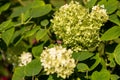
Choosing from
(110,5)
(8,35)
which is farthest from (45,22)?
(110,5)

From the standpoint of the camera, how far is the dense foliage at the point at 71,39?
1.23 m

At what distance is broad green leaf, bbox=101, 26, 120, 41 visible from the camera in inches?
51.9

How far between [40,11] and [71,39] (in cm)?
26

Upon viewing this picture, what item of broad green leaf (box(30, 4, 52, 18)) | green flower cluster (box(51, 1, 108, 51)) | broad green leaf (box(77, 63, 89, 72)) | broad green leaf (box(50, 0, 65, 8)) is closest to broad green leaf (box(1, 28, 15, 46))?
broad green leaf (box(30, 4, 52, 18))

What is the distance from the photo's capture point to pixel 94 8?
1.37 m

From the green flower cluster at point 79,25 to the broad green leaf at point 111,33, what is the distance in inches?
1.2

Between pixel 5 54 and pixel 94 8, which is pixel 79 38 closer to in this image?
pixel 94 8

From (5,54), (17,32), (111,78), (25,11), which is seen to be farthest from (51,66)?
(5,54)

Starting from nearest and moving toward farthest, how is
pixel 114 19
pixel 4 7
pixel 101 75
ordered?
pixel 101 75 < pixel 114 19 < pixel 4 7

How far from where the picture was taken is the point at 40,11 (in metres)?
1.50

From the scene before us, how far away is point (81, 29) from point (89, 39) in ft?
0.17

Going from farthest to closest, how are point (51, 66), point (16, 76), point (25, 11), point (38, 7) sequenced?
point (25, 11) → point (38, 7) → point (16, 76) → point (51, 66)

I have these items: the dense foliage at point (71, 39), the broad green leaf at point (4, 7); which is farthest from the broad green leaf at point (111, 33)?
the broad green leaf at point (4, 7)

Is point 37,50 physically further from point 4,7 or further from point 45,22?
point 4,7
